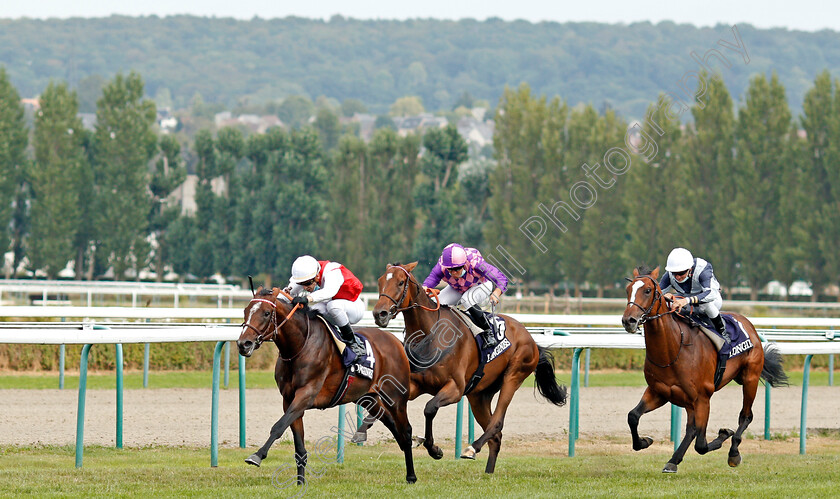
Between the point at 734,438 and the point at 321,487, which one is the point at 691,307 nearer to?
the point at 734,438

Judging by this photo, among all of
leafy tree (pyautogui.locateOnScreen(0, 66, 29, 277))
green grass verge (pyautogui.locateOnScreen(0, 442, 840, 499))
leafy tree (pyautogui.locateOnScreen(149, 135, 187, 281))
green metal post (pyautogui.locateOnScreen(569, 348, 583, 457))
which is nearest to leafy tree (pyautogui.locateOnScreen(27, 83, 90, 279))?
leafy tree (pyautogui.locateOnScreen(0, 66, 29, 277))

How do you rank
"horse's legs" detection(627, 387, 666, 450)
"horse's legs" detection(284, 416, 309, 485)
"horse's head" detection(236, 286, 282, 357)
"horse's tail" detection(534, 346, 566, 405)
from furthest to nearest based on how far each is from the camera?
"horse's tail" detection(534, 346, 566, 405) → "horse's legs" detection(627, 387, 666, 450) → "horse's legs" detection(284, 416, 309, 485) → "horse's head" detection(236, 286, 282, 357)

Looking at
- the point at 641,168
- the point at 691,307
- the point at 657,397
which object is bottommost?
the point at 657,397

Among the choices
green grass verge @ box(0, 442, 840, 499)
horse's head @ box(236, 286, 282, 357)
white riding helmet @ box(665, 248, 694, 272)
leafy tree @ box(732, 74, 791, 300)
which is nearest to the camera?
horse's head @ box(236, 286, 282, 357)

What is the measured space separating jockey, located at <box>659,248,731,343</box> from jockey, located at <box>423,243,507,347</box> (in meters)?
1.15

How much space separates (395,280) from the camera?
707cm

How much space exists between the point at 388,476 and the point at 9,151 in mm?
27732

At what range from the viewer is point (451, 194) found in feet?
115

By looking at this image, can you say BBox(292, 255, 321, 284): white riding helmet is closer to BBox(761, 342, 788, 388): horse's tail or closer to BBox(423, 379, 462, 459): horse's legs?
BBox(423, 379, 462, 459): horse's legs

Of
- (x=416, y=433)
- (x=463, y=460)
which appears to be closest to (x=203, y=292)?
(x=416, y=433)

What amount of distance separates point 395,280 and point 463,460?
1.61 m

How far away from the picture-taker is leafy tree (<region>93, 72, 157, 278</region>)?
33031 millimetres

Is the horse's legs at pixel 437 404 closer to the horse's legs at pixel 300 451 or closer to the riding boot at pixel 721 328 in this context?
the horse's legs at pixel 300 451

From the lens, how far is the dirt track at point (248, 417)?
8805 millimetres
